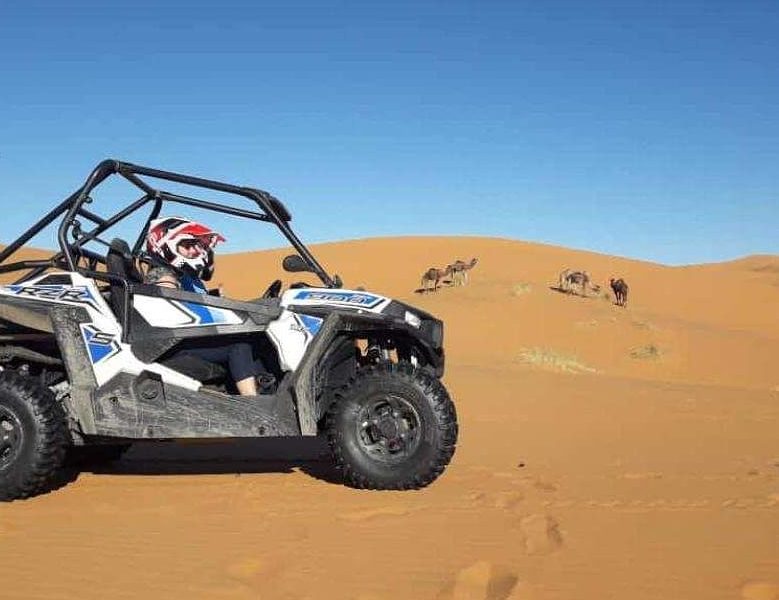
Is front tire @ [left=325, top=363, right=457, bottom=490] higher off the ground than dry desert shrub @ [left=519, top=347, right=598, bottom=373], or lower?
higher

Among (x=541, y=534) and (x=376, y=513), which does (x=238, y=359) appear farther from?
(x=541, y=534)

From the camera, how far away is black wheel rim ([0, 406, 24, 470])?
16.1ft

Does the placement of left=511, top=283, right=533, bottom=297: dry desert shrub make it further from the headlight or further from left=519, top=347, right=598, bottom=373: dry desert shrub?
the headlight

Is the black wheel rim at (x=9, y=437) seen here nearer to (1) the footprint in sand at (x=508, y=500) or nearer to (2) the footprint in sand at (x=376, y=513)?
(2) the footprint in sand at (x=376, y=513)

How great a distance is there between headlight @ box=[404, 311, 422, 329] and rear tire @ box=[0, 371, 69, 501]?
2.25 m

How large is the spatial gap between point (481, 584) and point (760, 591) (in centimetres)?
113

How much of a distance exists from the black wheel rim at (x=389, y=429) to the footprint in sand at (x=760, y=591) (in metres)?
2.14

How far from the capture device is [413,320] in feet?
17.0

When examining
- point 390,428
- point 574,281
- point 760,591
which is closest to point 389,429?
point 390,428

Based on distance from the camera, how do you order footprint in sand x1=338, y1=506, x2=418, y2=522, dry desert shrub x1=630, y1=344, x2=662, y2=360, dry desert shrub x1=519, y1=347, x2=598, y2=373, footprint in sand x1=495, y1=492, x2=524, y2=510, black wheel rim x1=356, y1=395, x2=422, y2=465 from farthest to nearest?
dry desert shrub x1=630, y1=344, x2=662, y2=360
dry desert shrub x1=519, y1=347, x2=598, y2=373
black wheel rim x1=356, y1=395, x2=422, y2=465
footprint in sand x1=495, y1=492, x2=524, y2=510
footprint in sand x1=338, y1=506, x2=418, y2=522

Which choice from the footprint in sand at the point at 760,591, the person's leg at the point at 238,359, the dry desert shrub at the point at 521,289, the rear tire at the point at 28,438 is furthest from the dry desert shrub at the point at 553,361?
the footprint in sand at the point at 760,591

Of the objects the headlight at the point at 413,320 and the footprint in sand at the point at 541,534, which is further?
the headlight at the point at 413,320

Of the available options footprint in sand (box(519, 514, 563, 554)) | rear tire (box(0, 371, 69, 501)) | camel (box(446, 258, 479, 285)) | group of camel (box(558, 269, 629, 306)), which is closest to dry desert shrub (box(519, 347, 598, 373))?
group of camel (box(558, 269, 629, 306))

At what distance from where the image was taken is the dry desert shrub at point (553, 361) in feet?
59.0
